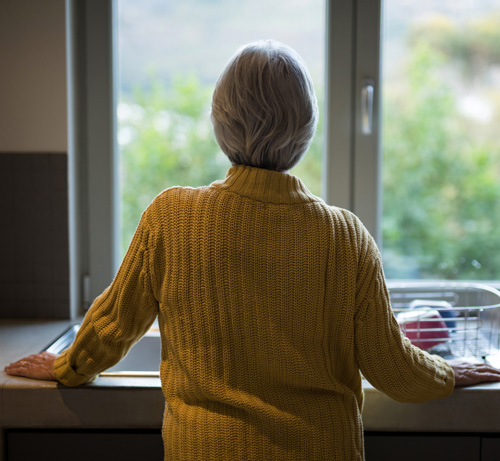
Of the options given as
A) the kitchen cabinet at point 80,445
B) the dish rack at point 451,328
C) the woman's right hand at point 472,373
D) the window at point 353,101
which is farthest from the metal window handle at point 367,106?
the kitchen cabinet at point 80,445

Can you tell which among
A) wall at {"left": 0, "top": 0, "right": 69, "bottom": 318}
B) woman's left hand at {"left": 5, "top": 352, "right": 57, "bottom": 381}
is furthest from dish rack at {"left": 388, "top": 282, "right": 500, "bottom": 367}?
wall at {"left": 0, "top": 0, "right": 69, "bottom": 318}

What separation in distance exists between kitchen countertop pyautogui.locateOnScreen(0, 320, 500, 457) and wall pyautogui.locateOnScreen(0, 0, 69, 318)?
1.68 ft

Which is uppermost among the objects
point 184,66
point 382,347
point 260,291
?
point 184,66

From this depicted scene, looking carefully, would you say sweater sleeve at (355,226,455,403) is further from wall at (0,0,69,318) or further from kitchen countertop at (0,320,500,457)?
wall at (0,0,69,318)

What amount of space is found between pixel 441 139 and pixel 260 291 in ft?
3.61

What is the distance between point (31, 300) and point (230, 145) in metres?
1.01

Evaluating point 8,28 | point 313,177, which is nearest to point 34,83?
point 8,28

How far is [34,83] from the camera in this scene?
5.33 feet

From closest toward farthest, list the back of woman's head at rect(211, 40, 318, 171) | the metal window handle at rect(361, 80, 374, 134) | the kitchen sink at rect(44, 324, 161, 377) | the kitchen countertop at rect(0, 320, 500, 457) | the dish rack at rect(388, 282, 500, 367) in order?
the back of woman's head at rect(211, 40, 318, 171), the kitchen countertop at rect(0, 320, 500, 457), the dish rack at rect(388, 282, 500, 367), the kitchen sink at rect(44, 324, 161, 377), the metal window handle at rect(361, 80, 374, 134)

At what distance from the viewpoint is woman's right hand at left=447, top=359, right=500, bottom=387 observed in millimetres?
1181

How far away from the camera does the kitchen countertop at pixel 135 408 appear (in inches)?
46.2

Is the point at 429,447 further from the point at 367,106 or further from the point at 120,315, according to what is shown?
the point at 367,106

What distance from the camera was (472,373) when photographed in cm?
119

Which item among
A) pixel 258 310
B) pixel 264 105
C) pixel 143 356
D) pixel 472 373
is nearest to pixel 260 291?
pixel 258 310
